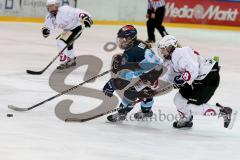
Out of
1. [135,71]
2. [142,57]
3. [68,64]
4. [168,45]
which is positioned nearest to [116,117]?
[135,71]

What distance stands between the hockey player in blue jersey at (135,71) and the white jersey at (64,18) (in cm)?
267

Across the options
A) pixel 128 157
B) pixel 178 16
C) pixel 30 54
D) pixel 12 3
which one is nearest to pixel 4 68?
pixel 30 54

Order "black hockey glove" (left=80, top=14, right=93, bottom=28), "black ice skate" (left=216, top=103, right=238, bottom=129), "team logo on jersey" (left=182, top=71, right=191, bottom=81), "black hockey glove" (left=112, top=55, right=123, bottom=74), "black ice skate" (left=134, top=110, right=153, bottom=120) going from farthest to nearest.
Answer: "black hockey glove" (left=80, top=14, right=93, bottom=28)
"black hockey glove" (left=112, top=55, right=123, bottom=74)
"black ice skate" (left=134, top=110, right=153, bottom=120)
"black ice skate" (left=216, top=103, right=238, bottom=129)
"team logo on jersey" (left=182, top=71, right=191, bottom=81)

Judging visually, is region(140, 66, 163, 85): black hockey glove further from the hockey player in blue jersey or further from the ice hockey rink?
the ice hockey rink

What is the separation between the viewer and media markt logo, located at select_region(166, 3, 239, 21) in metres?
15.5

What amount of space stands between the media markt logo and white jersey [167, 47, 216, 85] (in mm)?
10652

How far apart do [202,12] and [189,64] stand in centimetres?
1115

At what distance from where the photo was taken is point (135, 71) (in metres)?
5.18

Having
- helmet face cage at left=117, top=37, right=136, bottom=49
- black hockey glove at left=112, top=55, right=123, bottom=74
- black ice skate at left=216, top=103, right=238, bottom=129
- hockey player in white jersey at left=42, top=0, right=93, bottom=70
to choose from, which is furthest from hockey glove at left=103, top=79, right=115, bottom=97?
hockey player in white jersey at left=42, top=0, right=93, bottom=70

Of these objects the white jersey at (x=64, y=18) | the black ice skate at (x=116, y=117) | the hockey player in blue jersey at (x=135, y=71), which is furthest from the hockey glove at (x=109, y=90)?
the white jersey at (x=64, y=18)

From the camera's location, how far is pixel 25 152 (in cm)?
392

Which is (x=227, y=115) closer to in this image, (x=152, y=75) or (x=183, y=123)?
(x=183, y=123)

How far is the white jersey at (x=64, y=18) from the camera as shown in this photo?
7785 millimetres

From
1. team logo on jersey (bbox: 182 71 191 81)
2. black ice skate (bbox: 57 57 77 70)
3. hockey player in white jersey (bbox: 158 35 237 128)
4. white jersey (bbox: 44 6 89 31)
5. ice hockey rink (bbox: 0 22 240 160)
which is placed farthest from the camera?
black ice skate (bbox: 57 57 77 70)
